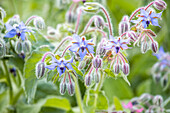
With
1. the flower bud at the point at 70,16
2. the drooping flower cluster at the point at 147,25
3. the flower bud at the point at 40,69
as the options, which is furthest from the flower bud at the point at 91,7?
the flower bud at the point at 70,16

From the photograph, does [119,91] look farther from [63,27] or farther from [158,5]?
[158,5]

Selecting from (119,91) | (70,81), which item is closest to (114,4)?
(119,91)

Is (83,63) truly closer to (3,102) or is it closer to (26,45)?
(26,45)

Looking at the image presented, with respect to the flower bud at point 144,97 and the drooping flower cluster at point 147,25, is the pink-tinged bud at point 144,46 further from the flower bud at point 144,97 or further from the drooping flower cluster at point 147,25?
the flower bud at point 144,97

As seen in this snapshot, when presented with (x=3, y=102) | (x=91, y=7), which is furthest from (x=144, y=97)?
(x=3, y=102)

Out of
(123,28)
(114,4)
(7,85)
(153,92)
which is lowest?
(153,92)
